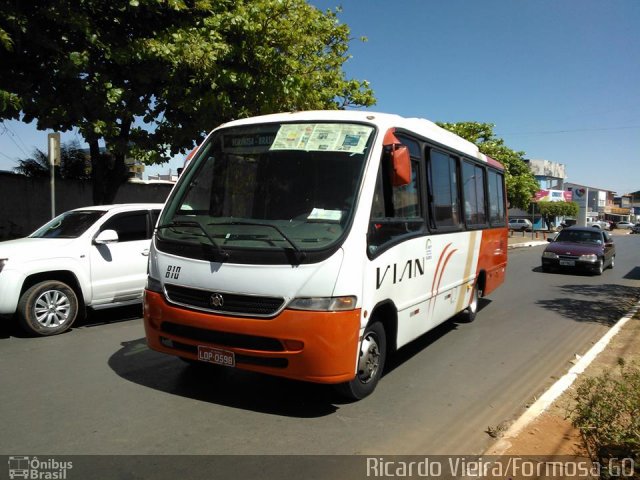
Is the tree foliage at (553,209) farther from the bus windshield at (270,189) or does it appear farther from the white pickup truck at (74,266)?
the bus windshield at (270,189)

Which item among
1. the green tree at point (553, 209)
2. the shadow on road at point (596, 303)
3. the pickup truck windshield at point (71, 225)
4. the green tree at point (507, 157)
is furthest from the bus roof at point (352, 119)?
the green tree at point (553, 209)

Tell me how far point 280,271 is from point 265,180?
111 cm

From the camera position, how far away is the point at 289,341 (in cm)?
392

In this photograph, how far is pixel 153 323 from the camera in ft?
15.0

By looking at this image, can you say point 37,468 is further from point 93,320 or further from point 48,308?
point 93,320

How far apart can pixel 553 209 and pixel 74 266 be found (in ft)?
206

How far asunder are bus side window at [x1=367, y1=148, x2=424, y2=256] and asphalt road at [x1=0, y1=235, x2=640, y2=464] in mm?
1513

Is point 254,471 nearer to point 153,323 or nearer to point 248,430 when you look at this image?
point 248,430

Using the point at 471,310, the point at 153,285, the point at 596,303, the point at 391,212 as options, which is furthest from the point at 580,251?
the point at 153,285

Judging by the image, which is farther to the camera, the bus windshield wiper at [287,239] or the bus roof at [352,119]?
the bus roof at [352,119]

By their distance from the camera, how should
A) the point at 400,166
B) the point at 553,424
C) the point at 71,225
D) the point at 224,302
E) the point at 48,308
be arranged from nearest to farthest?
the point at 224,302
the point at 553,424
the point at 400,166
the point at 48,308
the point at 71,225

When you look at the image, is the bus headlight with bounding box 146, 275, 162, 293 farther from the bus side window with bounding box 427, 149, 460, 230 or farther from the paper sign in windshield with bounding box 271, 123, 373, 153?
the bus side window with bounding box 427, 149, 460, 230

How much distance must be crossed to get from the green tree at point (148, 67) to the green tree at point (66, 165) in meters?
2.54

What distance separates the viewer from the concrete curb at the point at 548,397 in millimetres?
3818
